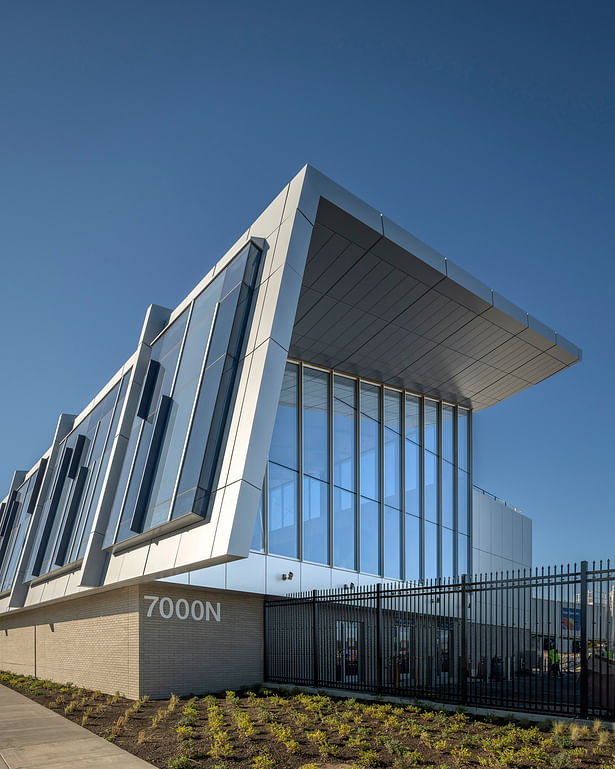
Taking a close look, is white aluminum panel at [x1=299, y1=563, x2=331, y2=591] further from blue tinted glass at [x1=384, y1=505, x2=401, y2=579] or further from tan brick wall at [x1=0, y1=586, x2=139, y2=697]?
tan brick wall at [x1=0, y1=586, x2=139, y2=697]

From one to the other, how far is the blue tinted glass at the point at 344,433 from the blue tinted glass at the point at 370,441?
45 centimetres

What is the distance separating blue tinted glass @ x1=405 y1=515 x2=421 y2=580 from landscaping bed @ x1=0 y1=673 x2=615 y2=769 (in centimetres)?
958

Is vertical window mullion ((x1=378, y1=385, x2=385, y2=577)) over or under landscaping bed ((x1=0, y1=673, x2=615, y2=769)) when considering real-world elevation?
over

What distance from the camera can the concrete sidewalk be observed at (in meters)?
10.1

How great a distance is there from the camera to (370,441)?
24297mm

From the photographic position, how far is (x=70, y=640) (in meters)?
22.7

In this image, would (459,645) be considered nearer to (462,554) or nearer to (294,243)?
(462,554)

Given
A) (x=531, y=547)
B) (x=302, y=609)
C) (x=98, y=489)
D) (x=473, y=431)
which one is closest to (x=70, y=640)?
(x=98, y=489)

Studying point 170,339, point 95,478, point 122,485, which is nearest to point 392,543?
point 122,485

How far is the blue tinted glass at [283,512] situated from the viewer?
20484 mm

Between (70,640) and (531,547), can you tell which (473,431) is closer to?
(531,547)

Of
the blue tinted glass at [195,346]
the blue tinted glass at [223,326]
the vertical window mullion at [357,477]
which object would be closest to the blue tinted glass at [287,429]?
the vertical window mullion at [357,477]

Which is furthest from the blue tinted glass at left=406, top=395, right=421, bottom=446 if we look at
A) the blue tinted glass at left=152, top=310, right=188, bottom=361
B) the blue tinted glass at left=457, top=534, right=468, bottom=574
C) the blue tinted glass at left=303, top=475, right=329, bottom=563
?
the blue tinted glass at left=152, top=310, right=188, bottom=361

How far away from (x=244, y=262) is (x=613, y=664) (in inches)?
394
